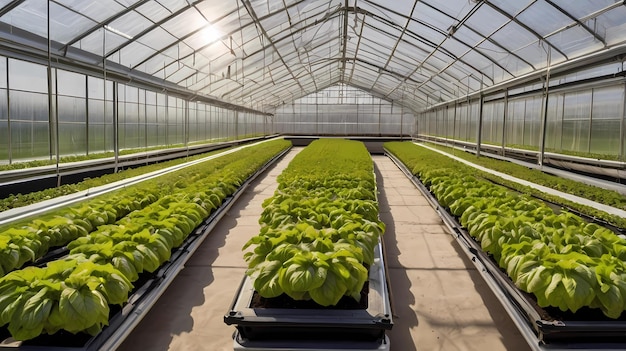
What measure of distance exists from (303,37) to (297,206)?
15.4m

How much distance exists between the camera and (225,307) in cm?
390

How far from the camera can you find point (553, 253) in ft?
9.98

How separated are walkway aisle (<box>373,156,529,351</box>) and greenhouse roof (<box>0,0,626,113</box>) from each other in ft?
15.8

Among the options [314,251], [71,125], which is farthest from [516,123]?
[314,251]

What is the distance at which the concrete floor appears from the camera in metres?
3.32

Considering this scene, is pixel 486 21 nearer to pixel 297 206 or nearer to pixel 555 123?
pixel 555 123

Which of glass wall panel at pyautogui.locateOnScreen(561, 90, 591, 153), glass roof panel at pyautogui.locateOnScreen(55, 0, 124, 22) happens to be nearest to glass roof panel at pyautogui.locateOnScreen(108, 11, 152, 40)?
glass roof panel at pyautogui.locateOnScreen(55, 0, 124, 22)

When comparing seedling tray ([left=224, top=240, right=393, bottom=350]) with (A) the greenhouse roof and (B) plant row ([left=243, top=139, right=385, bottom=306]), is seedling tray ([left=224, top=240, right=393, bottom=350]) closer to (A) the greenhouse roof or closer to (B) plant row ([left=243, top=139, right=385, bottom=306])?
(B) plant row ([left=243, top=139, right=385, bottom=306])

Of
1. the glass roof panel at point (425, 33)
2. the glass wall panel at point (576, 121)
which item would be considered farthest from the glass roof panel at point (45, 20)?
the glass wall panel at point (576, 121)

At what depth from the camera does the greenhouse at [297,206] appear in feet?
8.61

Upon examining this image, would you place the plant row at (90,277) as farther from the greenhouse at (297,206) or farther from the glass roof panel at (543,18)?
the glass roof panel at (543,18)

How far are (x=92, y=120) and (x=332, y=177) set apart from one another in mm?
9809

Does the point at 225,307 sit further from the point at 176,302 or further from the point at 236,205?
the point at 236,205

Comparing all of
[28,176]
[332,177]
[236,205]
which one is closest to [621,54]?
[332,177]
